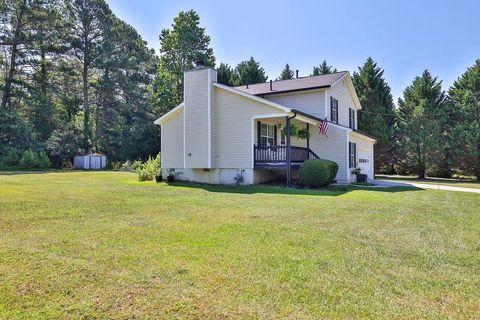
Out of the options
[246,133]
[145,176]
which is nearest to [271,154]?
[246,133]

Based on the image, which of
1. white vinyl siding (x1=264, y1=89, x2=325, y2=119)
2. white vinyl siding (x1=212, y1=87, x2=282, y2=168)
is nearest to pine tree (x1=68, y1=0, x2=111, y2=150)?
white vinyl siding (x1=212, y1=87, x2=282, y2=168)

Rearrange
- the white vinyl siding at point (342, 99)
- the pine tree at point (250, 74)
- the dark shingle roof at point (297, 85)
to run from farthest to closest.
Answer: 1. the pine tree at point (250, 74)
2. the white vinyl siding at point (342, 99)
3. the dark shingle roof at point (297, 85)

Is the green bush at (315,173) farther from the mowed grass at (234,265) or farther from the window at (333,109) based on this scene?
the mowed grass at (234,265)

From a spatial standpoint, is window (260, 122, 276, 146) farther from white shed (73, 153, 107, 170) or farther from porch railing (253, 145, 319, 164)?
white shed (73, 153, 107, 170)

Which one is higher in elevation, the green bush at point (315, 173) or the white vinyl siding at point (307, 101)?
the white vinyl siding at point (307, 101)

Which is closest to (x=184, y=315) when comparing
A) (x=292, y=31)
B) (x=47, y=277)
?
(x=47, y=277)

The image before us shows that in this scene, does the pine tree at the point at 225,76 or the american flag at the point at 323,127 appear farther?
the pine tree at the point at 225,76

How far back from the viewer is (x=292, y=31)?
1794cm

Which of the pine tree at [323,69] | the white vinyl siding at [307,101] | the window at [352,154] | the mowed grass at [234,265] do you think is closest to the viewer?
the mowed grass at [234,265]

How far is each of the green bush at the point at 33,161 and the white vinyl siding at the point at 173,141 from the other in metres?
15.8

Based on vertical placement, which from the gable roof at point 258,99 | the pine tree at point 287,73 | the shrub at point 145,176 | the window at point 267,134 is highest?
the pine tree at point 287,73

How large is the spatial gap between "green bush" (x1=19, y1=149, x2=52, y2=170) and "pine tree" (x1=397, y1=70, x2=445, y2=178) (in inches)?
1187

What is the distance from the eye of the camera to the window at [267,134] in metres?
18.1

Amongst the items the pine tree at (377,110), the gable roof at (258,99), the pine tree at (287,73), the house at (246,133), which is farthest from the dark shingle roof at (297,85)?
Result: the pine tree at (287,73)
